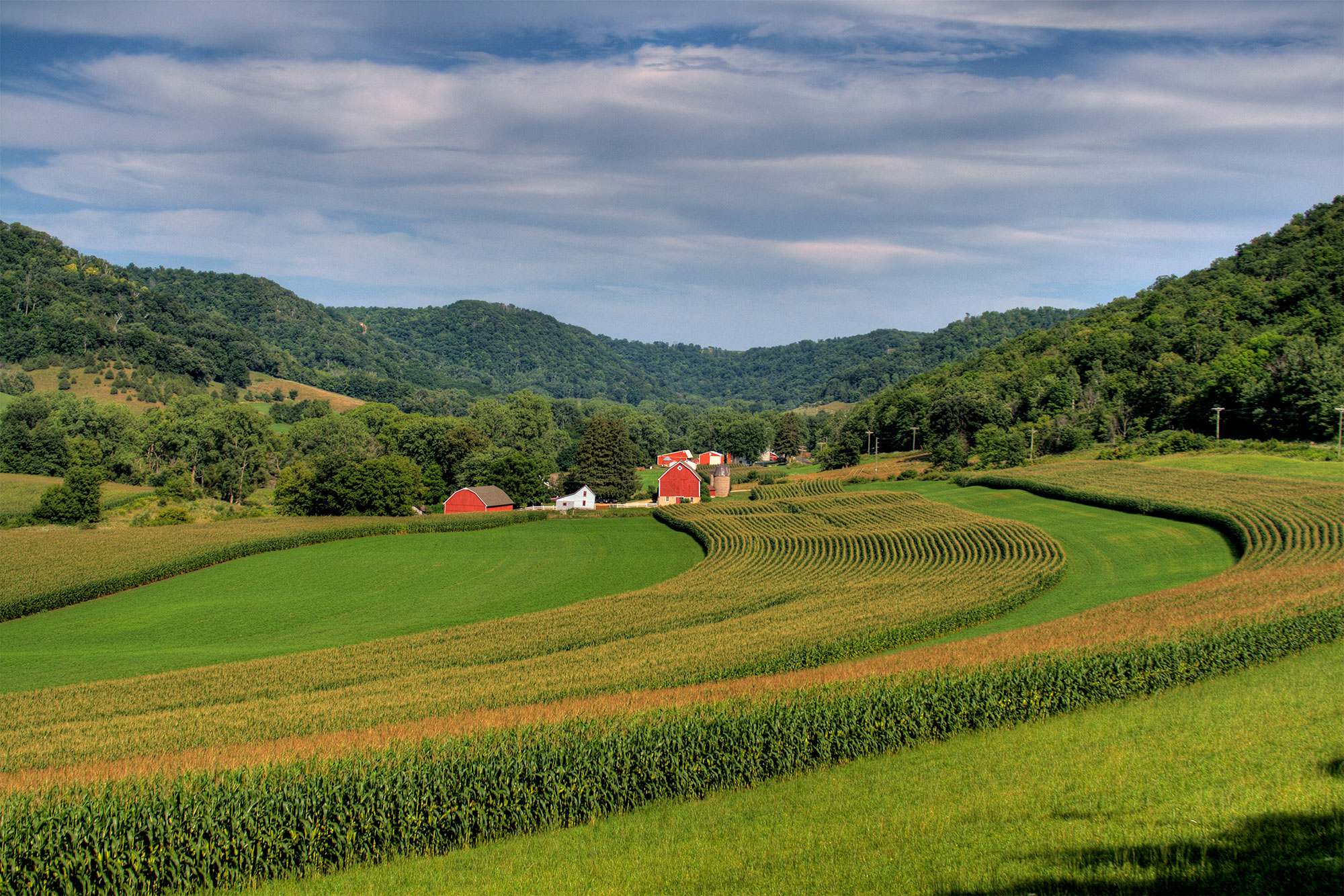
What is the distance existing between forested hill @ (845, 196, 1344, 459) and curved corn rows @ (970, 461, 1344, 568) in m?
16.6

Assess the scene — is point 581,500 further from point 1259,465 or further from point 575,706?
point 575,706

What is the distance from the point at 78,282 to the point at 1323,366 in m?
188

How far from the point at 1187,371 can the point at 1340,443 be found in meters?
26.4

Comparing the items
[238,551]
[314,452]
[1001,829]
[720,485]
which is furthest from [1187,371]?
[314,452]

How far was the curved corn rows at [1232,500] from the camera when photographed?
33531mm

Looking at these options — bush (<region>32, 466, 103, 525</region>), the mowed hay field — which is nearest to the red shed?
the mowed hay field

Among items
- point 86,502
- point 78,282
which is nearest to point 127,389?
point 78,282

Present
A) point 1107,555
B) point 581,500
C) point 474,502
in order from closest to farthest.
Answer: point 1107,555 < point 474,502 < point 581,500

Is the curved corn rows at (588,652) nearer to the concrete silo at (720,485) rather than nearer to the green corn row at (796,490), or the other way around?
the green corn row at (796,490)

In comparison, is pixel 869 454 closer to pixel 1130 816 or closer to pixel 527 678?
pixel 527 678

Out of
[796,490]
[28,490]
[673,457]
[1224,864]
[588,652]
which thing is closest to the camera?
[1224,864]

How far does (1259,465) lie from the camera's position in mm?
55656

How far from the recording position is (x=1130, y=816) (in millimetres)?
10898

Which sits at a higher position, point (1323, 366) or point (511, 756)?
point (1323, 366)
